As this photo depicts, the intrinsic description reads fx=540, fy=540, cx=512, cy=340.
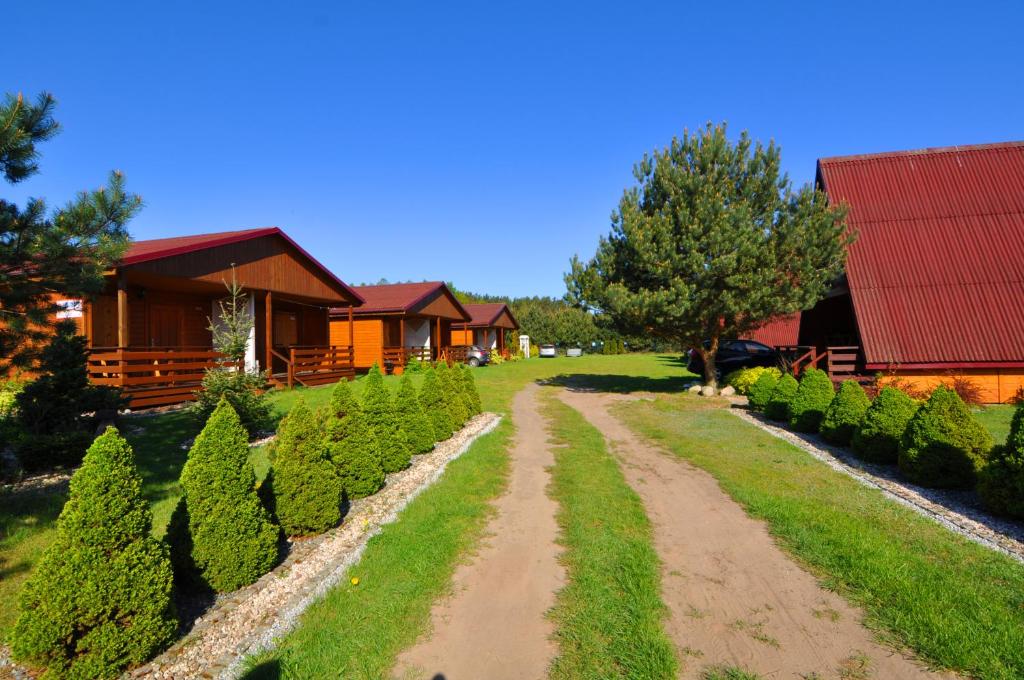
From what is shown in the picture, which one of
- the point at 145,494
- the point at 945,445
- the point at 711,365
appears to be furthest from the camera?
the point at 711,365

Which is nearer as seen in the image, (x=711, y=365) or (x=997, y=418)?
(x=997, y=418)

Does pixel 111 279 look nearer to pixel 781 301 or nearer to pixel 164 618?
pixel 164 618

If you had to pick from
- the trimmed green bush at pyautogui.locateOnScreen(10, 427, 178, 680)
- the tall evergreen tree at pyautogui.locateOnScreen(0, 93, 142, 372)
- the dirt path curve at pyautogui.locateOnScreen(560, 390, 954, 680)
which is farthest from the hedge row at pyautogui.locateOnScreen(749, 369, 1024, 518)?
the tall evergreen tree at pyautogui.locateOnScreen(0, 93, 142, 372)

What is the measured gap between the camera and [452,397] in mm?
10375

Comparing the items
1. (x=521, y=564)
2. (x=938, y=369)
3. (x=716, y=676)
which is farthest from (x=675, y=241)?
(x=716, y=676)

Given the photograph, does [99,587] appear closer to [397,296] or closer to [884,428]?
[884,428]

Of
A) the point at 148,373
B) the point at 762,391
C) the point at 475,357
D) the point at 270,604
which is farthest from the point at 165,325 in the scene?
the point at 475,357

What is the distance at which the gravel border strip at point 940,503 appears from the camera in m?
4.89

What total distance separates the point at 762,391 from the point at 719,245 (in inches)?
164

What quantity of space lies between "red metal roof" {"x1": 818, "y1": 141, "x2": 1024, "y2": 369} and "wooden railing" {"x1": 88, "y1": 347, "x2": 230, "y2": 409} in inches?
628

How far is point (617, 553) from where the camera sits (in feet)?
15.1

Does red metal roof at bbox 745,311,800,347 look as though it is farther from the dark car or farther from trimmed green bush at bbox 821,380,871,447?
trimmed green bush at bbox 821,380,871,447

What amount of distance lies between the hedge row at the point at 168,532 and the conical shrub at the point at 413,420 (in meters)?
1.69

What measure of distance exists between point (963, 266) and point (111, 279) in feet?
69.5
